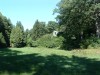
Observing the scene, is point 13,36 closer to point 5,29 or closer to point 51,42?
point 5,29

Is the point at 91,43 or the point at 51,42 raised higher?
the point at 51,42

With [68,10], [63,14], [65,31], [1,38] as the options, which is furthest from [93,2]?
[1,38]

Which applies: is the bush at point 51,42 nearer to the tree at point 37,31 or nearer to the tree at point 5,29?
the tree at point 5,29

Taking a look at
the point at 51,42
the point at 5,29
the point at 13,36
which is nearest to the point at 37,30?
the point at 5,29

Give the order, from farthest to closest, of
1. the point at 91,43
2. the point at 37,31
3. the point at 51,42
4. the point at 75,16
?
the point at 37,31 → the point at 51,42 → the point at 75,16 → the point at 91,43

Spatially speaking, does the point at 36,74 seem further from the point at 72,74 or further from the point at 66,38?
the point at 66,38

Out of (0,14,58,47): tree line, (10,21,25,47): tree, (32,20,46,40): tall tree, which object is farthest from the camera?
(32,20,46,40): tall tree

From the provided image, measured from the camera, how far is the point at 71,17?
4003 centimetres

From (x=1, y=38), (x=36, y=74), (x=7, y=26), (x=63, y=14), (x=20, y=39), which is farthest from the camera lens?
(x=7, y=26)

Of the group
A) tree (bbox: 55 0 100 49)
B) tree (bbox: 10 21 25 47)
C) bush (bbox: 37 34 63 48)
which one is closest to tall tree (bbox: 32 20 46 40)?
tree (bbox: 10 21 25 47)

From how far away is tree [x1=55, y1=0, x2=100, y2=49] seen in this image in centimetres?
3669

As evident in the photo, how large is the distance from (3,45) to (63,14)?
28.9 meters

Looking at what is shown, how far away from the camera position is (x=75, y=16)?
38.9m

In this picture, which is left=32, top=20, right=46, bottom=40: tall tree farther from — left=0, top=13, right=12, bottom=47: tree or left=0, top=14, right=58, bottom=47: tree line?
left=0, top=13, right=12, bottom=47: tree
